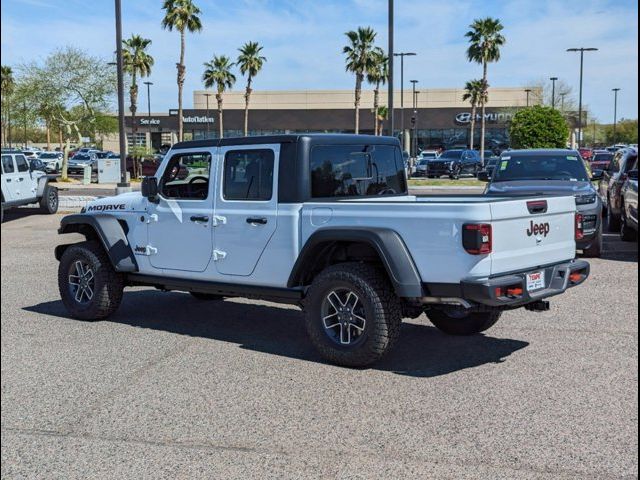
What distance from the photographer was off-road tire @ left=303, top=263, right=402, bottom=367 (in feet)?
19.4

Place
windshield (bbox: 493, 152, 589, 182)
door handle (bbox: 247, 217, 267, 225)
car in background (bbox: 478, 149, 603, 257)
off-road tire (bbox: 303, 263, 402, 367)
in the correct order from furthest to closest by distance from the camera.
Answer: windshield (bbox: 493, 152, 589, 182), car in background (bbox: 478, 149, 603, 257), door handle (bbox: 247, 217, 267, 225), off-road tire (bbox: 303, 263, 402, 367)

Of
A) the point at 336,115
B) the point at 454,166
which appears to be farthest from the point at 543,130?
the point at 336,115

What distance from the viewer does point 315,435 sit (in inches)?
182

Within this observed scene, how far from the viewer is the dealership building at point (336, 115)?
73875mm

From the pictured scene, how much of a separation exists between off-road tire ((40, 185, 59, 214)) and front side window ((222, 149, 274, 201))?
584 inches

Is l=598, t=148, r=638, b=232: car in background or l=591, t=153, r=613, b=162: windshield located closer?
l=598, t=148, r=638, b=232: car in background

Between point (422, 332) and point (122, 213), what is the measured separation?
3.23m

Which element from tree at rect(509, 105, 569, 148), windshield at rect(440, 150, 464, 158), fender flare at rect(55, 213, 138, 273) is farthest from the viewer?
windshield at rect(440, 150, 464, 158)

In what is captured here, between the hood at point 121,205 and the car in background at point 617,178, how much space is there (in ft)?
31.7

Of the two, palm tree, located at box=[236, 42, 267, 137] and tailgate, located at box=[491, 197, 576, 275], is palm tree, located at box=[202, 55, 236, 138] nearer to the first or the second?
palm tree, located at box=[236, 42, 267, 137]

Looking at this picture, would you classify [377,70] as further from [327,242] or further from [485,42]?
[327,242]

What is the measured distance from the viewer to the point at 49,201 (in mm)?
20609

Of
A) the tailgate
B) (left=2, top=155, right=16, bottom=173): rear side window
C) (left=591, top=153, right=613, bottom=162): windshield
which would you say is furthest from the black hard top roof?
(left=591, top=153, right=613, bottom=162): windshield

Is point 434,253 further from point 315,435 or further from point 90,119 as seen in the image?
point 90,119
